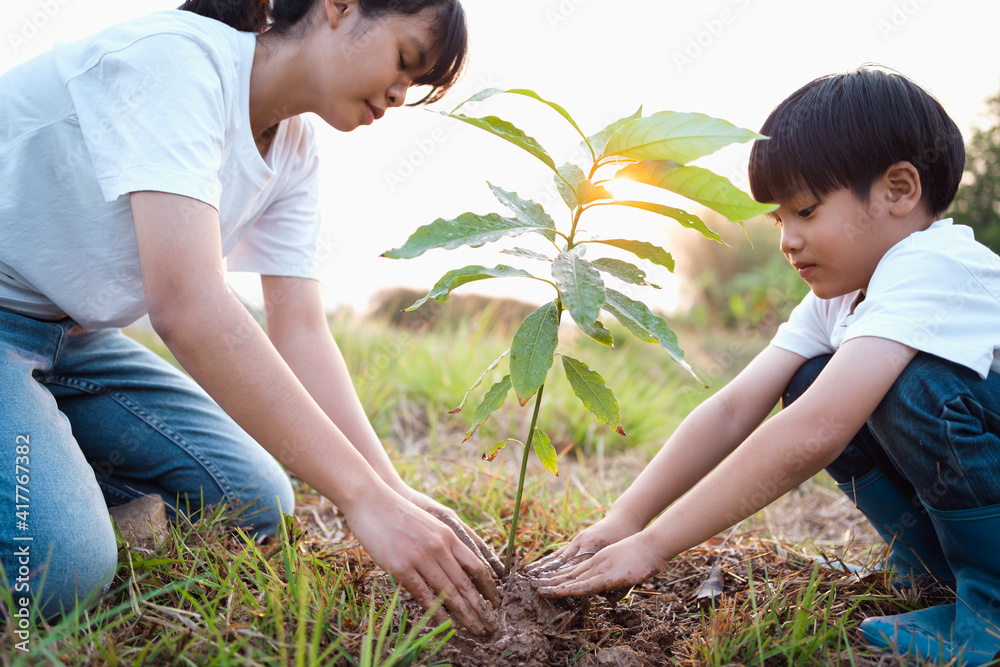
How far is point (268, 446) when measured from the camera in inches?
43.7

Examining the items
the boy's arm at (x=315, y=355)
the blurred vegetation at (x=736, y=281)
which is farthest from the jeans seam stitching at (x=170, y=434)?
the blurred vegetation at (x=736, y=281)

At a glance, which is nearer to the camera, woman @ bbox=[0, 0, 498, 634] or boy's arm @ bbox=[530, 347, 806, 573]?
woman @ bbox=[0, 0, 498, 634]

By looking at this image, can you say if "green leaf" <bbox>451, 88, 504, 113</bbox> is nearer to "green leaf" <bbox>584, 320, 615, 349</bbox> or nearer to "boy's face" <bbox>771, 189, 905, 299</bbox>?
"green leaf" <bbox>584, 320, 615, 349</bbox>

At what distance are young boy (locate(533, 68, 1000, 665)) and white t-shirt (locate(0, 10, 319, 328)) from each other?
3.49 ft

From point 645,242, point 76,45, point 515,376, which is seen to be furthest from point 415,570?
point 76,45

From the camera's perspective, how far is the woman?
42.6 inches

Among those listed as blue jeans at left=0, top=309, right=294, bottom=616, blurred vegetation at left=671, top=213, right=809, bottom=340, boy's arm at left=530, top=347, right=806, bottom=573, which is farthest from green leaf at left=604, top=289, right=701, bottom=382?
blurred vegetation at left=671, top=213, right=809, bottom=340

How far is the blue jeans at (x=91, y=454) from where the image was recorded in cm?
119

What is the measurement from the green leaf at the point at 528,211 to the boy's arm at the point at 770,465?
54 cm

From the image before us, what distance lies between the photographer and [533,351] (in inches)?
42.7

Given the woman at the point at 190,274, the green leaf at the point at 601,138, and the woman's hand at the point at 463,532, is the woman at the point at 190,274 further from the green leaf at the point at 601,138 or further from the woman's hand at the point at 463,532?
the green leaf at the point at 601,138

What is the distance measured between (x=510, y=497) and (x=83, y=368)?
1.28 metres

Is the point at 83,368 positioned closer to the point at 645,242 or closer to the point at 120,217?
the point at 120,217

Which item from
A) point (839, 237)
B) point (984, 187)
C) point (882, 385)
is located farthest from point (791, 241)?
point (984, 187)
